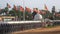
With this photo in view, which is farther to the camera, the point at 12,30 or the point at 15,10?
the point at 15,10

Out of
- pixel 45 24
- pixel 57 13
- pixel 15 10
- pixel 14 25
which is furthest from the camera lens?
pixel 57 13

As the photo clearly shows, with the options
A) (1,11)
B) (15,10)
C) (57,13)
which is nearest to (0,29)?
(1,11)

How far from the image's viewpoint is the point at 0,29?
30016mm

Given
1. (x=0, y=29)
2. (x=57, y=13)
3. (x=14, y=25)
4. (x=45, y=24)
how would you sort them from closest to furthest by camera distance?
(x=0, y=29)
(x=14, y=25)
(x=45, y=24)
(x=57, y=13)

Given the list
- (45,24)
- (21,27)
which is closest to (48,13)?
(45,24)

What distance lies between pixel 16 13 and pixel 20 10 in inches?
70.8

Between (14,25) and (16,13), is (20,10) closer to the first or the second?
(16,13)

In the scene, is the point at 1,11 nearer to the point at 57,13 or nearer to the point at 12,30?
the point at 57,13

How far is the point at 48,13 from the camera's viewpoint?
84812 millimetres

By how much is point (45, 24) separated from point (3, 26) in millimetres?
19230

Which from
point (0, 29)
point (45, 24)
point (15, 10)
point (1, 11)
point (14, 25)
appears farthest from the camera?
point (15, 10)

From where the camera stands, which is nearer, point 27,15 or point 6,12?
point 6,12

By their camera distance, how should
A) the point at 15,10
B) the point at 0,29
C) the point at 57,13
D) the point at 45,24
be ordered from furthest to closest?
the point at 57,13 < the point at 15,10 < the point at 45,24 < the point at 0,29

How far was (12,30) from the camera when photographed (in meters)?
33.9
